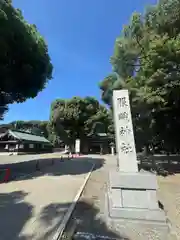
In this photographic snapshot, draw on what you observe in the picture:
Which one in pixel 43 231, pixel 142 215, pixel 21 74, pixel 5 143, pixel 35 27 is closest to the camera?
pixel 43 231

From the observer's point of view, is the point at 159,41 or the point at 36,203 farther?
the point at 159,41

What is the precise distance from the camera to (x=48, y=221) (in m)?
4.74

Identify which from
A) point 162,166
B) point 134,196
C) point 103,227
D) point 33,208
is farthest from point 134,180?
point 162,166

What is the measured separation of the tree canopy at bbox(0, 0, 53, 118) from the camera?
12.0 metres

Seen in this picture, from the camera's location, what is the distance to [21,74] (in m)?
14.5

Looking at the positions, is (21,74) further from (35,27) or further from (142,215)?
(142,215)

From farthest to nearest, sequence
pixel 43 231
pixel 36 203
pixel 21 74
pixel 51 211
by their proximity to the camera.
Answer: pixel 21 74 → pixel 36 203 → pixel 51 211 → pixel 43 231

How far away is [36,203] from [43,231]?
6.86ft

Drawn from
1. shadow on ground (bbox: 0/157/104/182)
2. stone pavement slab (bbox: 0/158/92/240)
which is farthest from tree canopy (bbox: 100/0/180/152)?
stone pavement slab (bbox: 0/158/92/240)

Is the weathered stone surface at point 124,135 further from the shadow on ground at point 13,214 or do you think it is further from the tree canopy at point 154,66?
the tree canopy at point 154,66

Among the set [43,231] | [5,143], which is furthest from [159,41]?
[5,143]

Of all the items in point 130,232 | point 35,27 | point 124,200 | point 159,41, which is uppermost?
point 35,27

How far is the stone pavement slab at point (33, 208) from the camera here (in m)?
4.16

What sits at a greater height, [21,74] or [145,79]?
[21,74]
